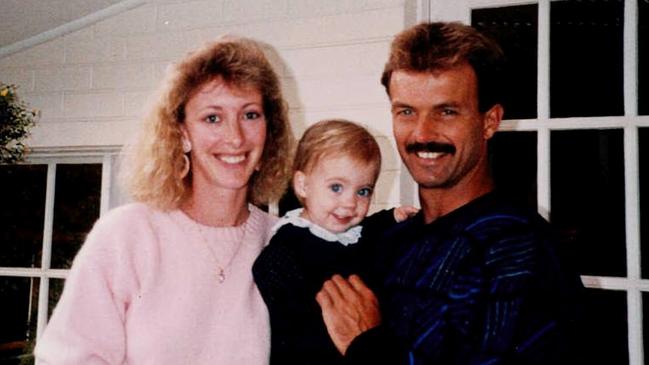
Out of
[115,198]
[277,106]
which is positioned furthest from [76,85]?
[277,106]

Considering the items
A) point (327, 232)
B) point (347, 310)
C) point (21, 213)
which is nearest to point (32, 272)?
point (21, 213)

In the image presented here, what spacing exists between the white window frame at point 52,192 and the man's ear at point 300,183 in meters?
1.74

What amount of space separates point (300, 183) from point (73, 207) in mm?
2204

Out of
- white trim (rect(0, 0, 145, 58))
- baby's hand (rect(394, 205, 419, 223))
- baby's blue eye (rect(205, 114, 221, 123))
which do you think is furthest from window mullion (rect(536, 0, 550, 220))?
white trim (rect(0, 0, 145, 58))

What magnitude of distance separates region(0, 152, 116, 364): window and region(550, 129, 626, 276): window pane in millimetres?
2275

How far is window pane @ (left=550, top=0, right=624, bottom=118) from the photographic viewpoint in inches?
85.6

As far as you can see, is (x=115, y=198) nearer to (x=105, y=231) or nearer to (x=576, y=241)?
(x=105, y=231)

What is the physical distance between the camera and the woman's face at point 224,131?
1.51 meters

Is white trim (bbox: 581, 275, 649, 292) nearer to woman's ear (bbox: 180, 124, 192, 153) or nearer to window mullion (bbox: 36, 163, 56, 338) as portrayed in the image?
woman's ear (bbox: 180, 124, 192, 153)

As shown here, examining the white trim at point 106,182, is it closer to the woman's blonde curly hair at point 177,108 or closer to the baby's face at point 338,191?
the woman's blonde curly hair at point 177,108

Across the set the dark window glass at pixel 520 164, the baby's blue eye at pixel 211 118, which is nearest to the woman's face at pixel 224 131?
the baby's blue eye at pixel 211 118

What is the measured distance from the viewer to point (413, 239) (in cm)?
129

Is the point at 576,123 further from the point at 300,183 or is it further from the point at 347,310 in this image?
the point at 347,310

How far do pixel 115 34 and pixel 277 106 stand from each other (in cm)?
165
